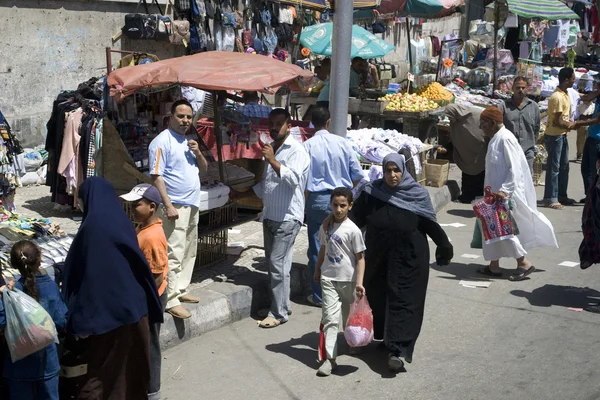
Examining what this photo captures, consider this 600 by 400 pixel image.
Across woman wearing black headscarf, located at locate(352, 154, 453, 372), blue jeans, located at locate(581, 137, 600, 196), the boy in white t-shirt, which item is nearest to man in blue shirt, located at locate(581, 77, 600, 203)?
blue jeans, located at locate(581, 137, 600, 196)

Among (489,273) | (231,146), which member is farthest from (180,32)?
(489,273)

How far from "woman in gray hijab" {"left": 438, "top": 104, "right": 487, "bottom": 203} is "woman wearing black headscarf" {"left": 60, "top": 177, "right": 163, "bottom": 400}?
8523 mm

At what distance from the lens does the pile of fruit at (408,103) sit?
1458 cm

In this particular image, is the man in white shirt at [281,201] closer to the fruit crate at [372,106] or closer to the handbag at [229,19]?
the fruit crate at [372,106]

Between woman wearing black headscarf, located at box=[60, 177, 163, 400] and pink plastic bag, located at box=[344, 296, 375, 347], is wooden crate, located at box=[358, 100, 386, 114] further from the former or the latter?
woman wearing black headscarf, located at box=[60, 177, 163, 400]

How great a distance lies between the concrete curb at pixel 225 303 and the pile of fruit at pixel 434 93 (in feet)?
26.0

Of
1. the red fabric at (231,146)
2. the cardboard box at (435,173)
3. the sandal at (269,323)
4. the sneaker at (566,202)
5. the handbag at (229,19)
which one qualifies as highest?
the handbag at (229,19)

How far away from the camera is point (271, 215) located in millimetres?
7535

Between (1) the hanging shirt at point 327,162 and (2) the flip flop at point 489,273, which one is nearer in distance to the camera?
(1) the hanging shirt at point 327,162

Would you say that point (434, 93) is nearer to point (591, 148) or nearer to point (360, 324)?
point (591, 148)

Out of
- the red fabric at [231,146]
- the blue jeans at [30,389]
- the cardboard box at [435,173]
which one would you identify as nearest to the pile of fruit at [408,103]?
the cardboard box at [435,173]

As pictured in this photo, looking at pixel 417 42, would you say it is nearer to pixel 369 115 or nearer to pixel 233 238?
pixel 369 115

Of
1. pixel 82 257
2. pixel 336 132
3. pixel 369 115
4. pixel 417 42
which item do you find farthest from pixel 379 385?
pixel 417 42

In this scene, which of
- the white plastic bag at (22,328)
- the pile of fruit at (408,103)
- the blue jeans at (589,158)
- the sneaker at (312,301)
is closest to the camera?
the white plastic bag at (22,328)
